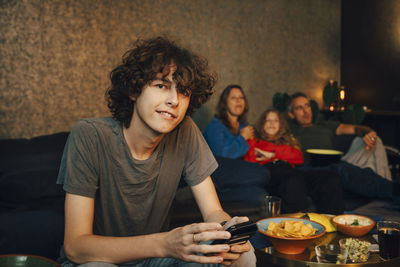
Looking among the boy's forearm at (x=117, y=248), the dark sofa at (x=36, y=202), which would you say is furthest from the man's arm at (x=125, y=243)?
the dark sofa at (x=36, y=202)

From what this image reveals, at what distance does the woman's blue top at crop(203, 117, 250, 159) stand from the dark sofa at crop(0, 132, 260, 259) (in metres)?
0.61

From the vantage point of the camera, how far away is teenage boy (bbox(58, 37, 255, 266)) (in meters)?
1.11

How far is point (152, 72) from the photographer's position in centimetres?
124

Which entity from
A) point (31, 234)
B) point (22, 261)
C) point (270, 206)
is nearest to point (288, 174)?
point (270, 206)

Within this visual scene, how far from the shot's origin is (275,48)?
4.13m

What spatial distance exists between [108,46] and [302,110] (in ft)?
6.22

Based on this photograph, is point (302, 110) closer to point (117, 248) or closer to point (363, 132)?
point (363, 132)

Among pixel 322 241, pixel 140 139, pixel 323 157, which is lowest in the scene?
pixel 322 241

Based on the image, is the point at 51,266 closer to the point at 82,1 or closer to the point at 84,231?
the point at 84,231

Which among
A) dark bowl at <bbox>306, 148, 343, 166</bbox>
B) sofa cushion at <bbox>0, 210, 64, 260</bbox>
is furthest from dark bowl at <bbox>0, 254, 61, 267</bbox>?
dark bowl at <bbox>306, 148, 343, 166</bbox>

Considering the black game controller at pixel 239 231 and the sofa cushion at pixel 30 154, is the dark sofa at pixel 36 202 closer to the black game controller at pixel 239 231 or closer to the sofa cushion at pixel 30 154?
the sofa cushion at pixel 30 154

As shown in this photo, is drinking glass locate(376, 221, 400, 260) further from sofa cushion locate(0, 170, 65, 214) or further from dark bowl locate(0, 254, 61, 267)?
sofa cushion locate(0, 170, 65, 214)

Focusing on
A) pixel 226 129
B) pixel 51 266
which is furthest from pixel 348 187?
pixel 51 266

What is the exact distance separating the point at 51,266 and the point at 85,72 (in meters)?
2.15
